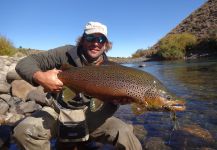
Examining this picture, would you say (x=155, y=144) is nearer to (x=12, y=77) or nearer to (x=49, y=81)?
(x=49, y=81)

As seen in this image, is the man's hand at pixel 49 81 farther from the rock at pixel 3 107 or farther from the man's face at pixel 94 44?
the rock at pixel 3 107

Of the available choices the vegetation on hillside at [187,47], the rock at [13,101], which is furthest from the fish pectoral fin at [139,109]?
the vegetation on hillside at [187,47]

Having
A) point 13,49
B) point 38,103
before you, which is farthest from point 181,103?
point 13,49

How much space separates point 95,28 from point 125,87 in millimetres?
1041

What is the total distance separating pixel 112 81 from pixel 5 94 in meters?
5.81

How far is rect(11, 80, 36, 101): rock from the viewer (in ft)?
27.2

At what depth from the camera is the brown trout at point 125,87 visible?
330 centimetres

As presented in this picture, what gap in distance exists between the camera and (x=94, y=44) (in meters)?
3.91

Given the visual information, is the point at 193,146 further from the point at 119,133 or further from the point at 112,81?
the point at 112,81

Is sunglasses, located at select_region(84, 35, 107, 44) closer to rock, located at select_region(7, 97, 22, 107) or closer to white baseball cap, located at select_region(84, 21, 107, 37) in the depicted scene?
white baseball cap, located at select_region(84, 21, 107, 37)

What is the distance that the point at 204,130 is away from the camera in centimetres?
553

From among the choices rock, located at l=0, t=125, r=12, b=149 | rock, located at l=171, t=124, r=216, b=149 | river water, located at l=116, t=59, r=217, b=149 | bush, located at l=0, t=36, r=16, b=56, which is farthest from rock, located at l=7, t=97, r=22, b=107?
bush, located at l=0, t=36, r=16, b=56

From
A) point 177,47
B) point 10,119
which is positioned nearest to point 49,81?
point 10,119

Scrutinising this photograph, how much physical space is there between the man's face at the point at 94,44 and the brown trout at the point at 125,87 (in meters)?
0.51
